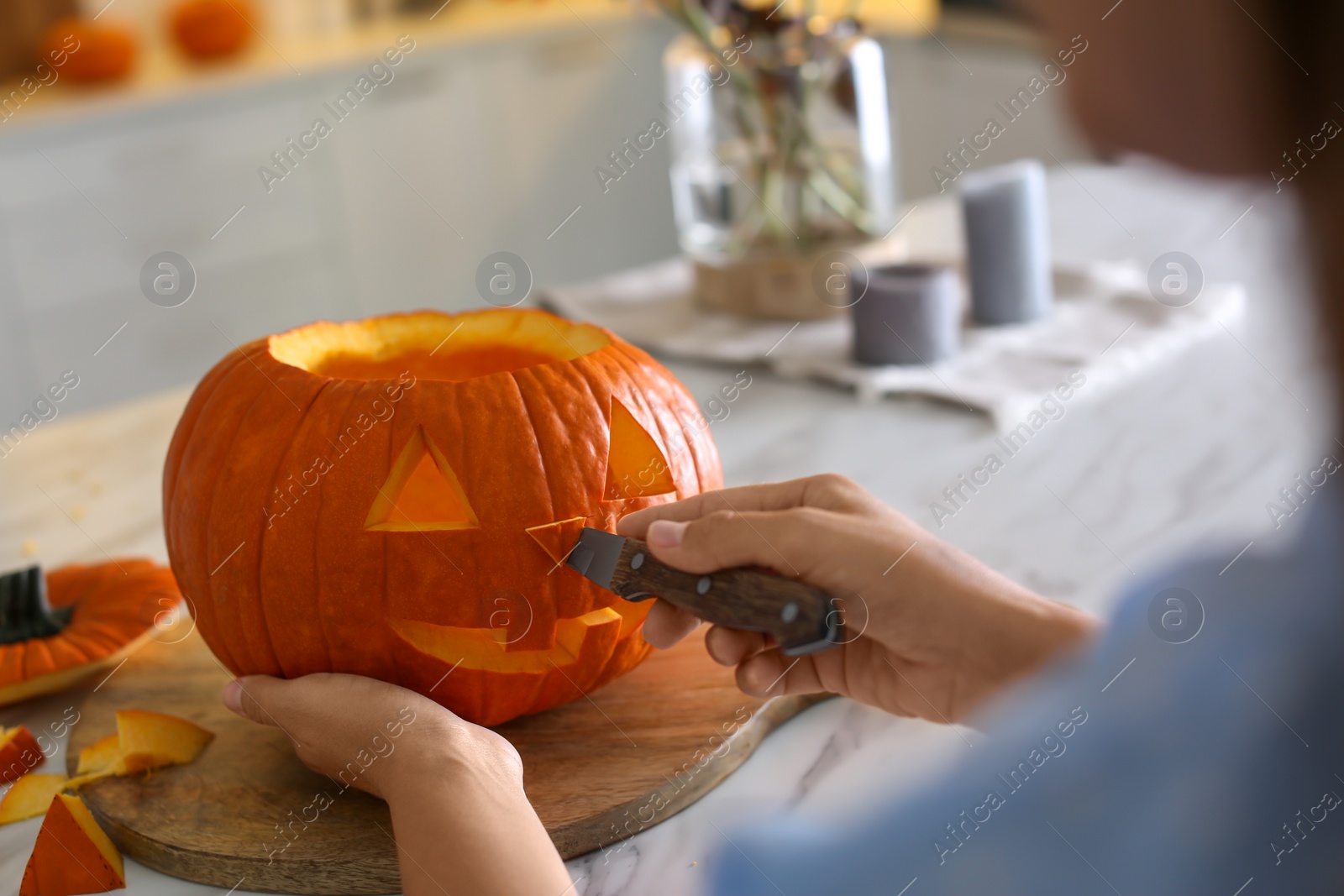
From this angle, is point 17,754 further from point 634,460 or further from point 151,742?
point 634,460

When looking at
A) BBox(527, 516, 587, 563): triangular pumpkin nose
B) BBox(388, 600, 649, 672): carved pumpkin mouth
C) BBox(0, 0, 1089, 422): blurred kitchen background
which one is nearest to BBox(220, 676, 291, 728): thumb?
BBox(388, 600, 649, 672): carved pumpkin mouth

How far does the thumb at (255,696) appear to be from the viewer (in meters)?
0.85

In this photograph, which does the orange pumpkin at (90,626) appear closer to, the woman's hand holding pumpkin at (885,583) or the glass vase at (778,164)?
the woman's hand holding pumpkin at (885,583)

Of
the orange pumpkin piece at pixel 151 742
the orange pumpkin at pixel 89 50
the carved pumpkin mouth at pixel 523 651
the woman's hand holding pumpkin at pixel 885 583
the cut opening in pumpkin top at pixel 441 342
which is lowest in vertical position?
the orange pumpkin piece at pixel 151 742

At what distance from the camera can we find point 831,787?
868 millimetres

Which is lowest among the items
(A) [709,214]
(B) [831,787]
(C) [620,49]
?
(B) [831,787]

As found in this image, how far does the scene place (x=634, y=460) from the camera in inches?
36.2

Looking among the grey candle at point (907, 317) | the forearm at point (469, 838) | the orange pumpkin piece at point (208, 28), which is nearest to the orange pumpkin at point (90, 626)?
the forearm at point (469, 838)

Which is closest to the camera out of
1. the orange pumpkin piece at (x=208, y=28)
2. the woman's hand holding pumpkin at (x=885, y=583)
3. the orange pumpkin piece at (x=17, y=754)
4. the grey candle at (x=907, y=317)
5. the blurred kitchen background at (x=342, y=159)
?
the woman's hand holding pumpkin at (x=885, y=583)

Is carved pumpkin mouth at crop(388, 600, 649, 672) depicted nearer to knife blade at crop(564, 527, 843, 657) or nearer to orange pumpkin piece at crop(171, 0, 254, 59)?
knife blade at crop(564, 527, 843, 657)

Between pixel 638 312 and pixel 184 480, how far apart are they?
1054mm

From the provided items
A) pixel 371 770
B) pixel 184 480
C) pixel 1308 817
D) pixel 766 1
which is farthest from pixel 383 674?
pixel 766 1

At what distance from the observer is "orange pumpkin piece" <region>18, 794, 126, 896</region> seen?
30.7 inches

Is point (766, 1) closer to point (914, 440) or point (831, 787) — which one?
point (914, 440)
